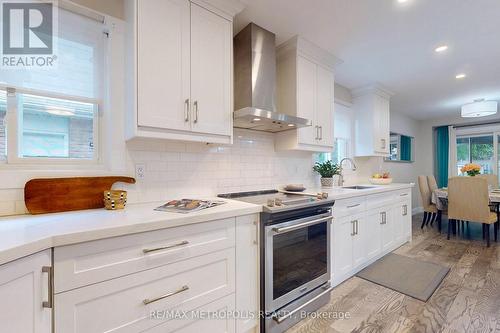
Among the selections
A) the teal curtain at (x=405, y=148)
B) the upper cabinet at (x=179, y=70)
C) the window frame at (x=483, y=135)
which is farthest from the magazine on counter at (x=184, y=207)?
the window frame at (x=483, y=135)

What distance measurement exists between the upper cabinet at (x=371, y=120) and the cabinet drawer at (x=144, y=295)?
3.16 meters

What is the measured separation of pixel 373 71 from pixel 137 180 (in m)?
3.22

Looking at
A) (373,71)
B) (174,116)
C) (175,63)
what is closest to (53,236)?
(174,116)

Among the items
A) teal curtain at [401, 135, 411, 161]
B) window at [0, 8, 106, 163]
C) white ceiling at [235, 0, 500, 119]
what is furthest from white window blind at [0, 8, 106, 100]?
teal curtain at [401, 135, 411, 161]

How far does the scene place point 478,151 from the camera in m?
5.61

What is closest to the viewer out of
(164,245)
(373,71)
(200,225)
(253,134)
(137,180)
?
(164,245)

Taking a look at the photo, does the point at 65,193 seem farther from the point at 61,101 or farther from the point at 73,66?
the point at 73,66

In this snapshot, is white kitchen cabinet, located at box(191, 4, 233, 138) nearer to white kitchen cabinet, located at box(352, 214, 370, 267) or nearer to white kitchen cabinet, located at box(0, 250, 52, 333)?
white kitchen cabinet, located at box(0, 250, 52, 333)

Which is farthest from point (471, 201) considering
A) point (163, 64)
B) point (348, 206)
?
point (163, 64)

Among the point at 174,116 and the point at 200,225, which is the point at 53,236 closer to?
the point at 200,225

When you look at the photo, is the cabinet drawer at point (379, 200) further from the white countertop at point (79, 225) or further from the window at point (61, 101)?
the window at point (61, 101)

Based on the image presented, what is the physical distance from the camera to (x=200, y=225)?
129cm

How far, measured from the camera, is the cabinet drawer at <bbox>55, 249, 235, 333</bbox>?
0.94 meters

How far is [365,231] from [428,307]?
837 mm
